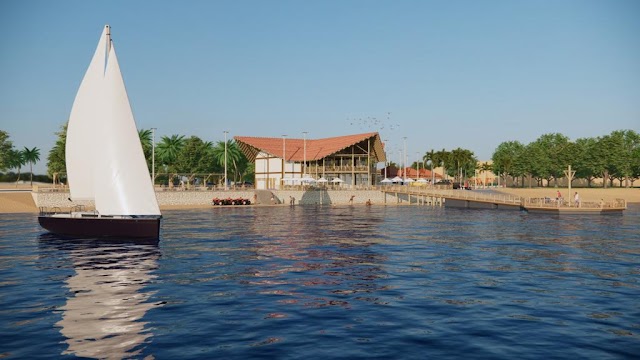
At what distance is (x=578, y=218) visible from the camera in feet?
Result: 204

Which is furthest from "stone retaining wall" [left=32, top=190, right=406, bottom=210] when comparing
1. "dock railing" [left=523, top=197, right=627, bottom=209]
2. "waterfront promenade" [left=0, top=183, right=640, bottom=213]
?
"dock railing" [left=523, top=197, right=627, bottom=209]

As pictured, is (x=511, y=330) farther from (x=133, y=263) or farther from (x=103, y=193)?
(x=103, y=193)

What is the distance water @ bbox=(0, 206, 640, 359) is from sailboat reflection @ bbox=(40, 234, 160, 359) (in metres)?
0.08

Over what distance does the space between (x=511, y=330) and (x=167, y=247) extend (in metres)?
25.1

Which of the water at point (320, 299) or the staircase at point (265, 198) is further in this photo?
the staircase at point (265, 198)

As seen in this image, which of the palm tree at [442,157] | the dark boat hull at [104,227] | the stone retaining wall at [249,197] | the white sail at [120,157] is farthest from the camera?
the palm tree at [442,157]

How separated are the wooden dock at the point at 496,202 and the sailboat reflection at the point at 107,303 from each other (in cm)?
5546

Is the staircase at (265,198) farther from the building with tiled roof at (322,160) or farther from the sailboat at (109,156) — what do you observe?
the sailboat at (109,156)

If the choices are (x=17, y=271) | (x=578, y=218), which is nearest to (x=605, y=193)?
(x=578, y=218)

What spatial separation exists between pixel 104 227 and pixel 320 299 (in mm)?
23018

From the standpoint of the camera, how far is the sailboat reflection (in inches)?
572

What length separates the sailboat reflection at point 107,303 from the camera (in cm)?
1452

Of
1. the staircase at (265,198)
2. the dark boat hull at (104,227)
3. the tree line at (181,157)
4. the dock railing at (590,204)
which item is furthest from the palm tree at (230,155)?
the dark boat hull at (104,227)

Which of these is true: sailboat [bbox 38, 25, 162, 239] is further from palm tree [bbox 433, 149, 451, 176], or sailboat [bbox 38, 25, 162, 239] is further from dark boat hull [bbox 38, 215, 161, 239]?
palm tree [bbox 433, 149, 451, 176]
